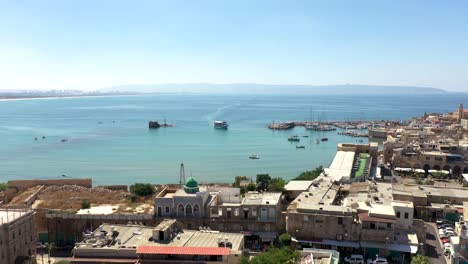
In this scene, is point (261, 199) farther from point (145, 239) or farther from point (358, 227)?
point (145, 239)

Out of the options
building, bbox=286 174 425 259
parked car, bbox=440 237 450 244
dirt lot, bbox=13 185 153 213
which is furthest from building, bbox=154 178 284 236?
parked car, bbox=440 237 450 244


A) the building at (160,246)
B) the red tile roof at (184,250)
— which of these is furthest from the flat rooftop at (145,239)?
the red tile roof at (184,250)

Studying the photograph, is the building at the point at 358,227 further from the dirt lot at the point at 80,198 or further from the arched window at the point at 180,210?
the dirt lot at the point at 80,198

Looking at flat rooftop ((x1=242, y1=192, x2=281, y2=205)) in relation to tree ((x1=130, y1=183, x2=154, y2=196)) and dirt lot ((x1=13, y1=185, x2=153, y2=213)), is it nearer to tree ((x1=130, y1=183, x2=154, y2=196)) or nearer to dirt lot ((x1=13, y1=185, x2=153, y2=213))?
dirt lot ((x1=13, y1=185, x2=153, y2=213))

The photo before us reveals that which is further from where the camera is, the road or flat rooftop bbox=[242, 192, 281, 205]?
flat rooftop bbox=[242, 192, 281, 205]

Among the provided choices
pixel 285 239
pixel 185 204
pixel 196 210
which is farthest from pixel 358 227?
pixel 185 204

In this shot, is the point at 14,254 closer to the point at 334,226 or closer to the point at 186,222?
the point at 186,222
